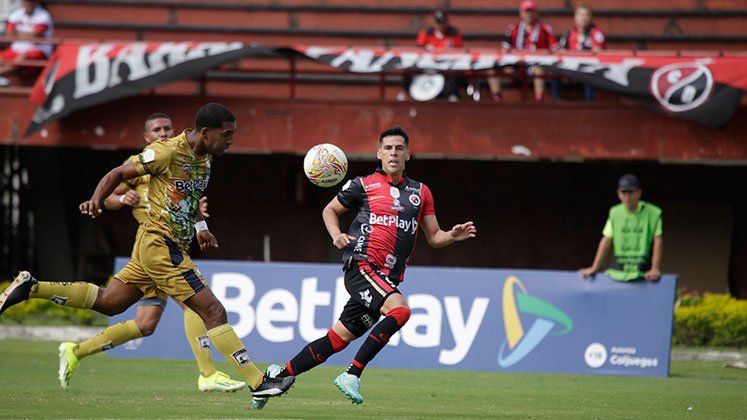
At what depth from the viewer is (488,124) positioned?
1938 cm

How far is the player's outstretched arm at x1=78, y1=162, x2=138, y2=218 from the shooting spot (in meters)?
8.95

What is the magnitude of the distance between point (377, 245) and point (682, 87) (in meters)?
9.55

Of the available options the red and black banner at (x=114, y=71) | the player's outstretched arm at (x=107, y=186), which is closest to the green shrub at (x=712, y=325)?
the red and black banner at (x=114, y=71)

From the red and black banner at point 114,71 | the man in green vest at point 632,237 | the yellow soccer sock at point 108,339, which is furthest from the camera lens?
the red and black banner at point 114,71

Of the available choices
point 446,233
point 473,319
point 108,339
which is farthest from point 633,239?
point 108,339

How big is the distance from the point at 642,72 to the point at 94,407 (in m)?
11.3

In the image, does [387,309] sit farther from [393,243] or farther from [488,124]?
[488,124]

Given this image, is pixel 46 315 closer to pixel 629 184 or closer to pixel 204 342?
pixel 204 342

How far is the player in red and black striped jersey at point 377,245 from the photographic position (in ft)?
31.7

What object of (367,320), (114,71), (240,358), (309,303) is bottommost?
(240,358)

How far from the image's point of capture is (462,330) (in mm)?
15258

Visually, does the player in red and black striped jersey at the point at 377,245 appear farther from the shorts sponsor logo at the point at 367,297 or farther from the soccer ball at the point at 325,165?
the soccer ball at the point at 325,165

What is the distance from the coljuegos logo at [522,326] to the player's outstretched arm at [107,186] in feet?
23.6

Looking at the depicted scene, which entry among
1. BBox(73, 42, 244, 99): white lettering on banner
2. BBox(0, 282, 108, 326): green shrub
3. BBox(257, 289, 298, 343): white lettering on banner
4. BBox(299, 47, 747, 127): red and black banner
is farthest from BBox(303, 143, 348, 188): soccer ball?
BBox(0, 282, 108, 326): green shrub
